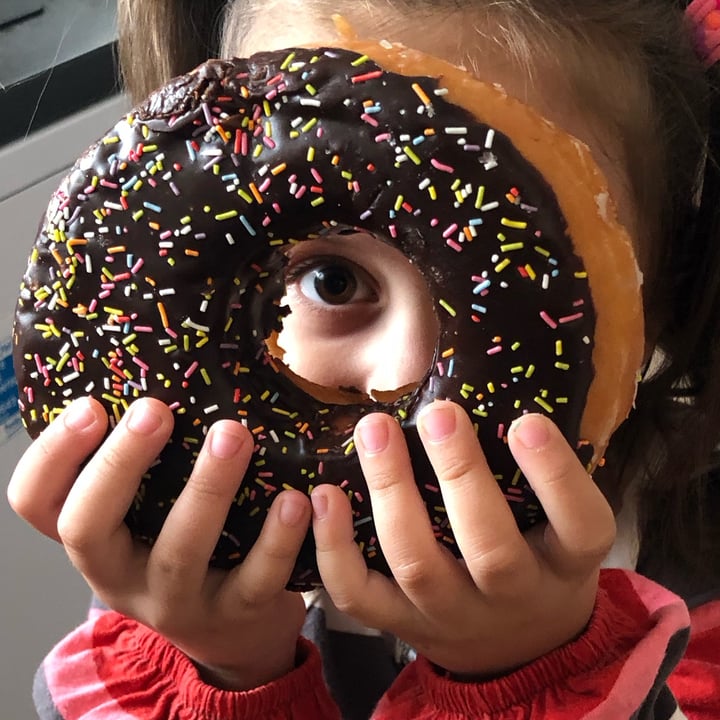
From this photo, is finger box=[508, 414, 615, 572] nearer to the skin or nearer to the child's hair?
the skin

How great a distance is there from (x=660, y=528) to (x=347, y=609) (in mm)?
573

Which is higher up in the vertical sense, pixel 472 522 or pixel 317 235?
pixel 317 235

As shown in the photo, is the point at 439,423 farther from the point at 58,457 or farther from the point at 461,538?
the point at 58,457

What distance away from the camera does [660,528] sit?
113 cm

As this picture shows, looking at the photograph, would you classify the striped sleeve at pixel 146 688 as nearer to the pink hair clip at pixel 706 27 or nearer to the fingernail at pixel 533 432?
the fingernail at pixel 533 432

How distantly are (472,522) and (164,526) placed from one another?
245mm

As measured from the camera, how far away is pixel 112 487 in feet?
2.24

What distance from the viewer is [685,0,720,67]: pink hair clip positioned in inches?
36.4

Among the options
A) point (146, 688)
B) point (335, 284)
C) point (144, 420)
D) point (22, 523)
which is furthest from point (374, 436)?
Answer: point (22, 523)

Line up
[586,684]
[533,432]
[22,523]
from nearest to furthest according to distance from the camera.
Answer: [533,432], [586,684], [22,523]

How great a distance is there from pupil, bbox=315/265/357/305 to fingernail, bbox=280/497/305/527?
0.92 ft

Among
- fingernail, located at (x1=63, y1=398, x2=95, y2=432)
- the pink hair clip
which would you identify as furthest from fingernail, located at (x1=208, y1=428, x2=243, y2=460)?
the pink hair clip

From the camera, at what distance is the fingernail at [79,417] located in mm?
697

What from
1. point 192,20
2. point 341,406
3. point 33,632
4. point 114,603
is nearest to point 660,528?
point 341,406
